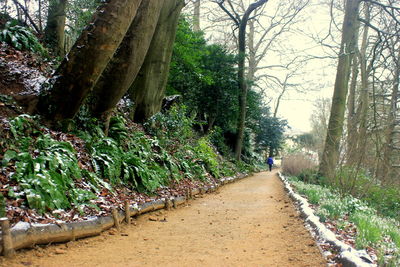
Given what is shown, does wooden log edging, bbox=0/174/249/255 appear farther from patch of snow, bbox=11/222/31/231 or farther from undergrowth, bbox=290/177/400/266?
undergrowth, bbox=290/177/400/266

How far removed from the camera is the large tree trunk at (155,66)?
907cm

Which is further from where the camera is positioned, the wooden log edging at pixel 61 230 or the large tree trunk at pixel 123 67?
the large tree trunk at pixel 123 67

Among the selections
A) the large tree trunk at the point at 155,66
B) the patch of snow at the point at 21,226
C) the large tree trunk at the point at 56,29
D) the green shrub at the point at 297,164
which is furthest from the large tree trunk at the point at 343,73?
the patch of snow at the point at 21,226

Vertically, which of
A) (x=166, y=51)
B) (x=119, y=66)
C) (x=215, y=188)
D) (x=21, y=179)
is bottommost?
(x=215, y=188)

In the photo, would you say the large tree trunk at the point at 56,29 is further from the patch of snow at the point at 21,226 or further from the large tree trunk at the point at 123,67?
the patch of snow at the point at 21,226

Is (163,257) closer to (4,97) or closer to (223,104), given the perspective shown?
(4,97)

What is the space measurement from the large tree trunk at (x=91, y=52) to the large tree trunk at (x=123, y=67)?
1061mm

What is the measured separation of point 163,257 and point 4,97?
393cm

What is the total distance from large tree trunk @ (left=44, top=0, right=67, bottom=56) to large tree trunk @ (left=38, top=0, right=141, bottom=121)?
438cm

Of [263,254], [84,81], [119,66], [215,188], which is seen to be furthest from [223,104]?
[263,254]

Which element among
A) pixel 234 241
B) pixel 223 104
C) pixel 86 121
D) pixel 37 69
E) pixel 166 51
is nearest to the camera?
pixel 234 241

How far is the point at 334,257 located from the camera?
3305 millimetres

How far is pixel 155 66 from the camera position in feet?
30.0

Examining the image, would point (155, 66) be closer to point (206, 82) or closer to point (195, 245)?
point (195, 245)
